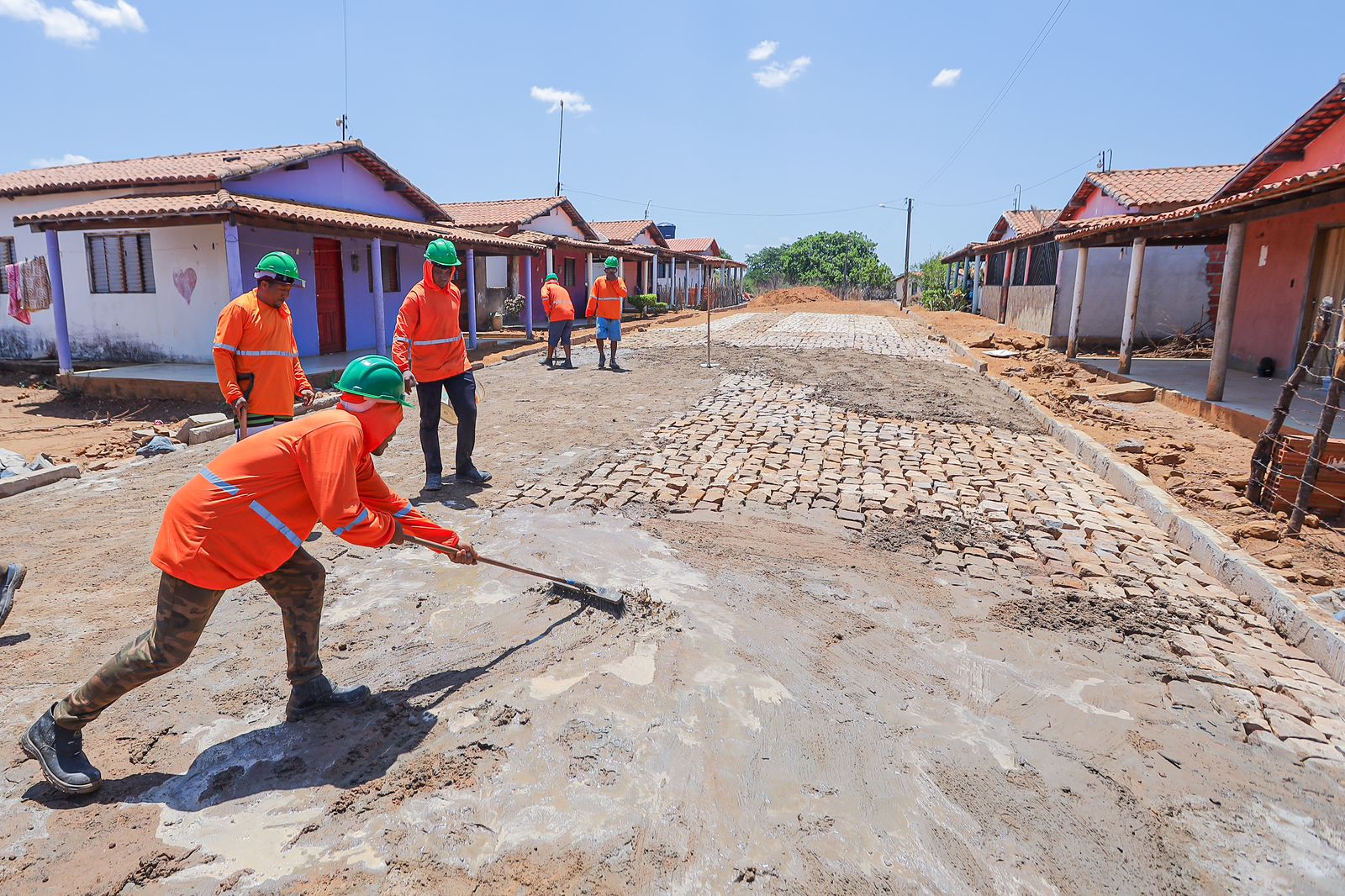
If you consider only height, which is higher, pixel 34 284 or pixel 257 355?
pixel 34 284

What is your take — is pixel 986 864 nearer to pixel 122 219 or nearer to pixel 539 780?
pixel 539 780

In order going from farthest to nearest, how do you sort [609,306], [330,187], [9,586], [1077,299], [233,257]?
1. [330,187]
2. [1077,299]
3. [609,306]
4. [233,257]
5. [9,586]

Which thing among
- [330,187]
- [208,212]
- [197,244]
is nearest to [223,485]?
[208,212]

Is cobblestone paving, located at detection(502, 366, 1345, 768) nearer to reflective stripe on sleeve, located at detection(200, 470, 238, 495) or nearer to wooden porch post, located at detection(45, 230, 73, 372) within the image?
→ reflective stripe on sleeve, located at detection(200, 470, 238, 495)

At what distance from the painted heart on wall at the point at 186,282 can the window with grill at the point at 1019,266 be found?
22800 mm

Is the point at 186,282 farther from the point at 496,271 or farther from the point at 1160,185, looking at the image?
the point at 1160,185

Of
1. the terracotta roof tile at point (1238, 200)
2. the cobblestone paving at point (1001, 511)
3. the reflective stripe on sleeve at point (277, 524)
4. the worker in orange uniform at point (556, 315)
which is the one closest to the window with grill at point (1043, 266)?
the terracotta roof tile at point (1238, 200)

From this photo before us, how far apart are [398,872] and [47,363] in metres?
17.5

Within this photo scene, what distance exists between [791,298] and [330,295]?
36.5 metres

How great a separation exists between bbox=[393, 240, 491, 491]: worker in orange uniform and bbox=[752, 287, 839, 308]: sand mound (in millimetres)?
39355

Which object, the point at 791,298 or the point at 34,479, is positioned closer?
the point at 34,479

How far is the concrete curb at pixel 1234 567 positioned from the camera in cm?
366

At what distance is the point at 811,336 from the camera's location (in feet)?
66.5

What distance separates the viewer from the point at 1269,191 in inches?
323
